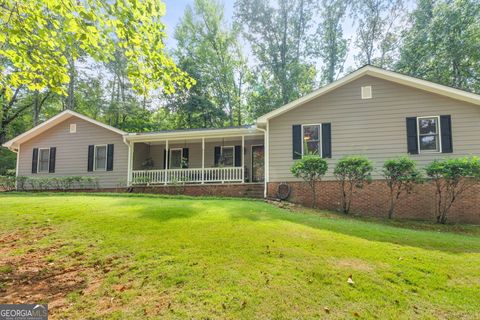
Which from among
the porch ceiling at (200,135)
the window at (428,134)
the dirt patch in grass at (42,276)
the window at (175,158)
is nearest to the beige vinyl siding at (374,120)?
the window at (428,134)

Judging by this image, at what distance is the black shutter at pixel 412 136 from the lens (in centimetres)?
1094

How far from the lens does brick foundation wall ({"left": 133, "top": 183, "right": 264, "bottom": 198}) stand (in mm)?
13352

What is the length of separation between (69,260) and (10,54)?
443 centimetres

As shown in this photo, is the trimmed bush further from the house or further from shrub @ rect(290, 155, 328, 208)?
shrub @ rect(290, 155, 328, 208)

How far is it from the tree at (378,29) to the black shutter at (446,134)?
14.4m

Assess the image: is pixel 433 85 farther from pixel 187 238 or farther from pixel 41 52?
pixel 41 52

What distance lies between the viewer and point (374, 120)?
11.5m

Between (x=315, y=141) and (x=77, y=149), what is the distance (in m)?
13.2

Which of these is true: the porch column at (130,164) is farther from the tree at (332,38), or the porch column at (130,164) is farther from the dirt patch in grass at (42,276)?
the tree at (332,38)

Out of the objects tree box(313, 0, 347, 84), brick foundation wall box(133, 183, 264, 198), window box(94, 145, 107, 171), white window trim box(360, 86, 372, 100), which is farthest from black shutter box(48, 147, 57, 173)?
tree box(313, 0, 347, 84)

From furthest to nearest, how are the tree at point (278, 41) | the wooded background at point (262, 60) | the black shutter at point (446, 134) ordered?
the tree at point (278, 41)
the wooded background at point (262, 60)
the black shutter at point (446, 134)

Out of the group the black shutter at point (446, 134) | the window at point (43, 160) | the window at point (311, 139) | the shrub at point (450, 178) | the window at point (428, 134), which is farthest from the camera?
the window at point (43, 160)

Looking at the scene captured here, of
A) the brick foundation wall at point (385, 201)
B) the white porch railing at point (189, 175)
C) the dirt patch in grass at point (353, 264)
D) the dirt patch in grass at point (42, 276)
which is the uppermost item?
the white porch railing at point (189, 175)

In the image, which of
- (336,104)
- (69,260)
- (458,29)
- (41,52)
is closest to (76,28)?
(41,52)
